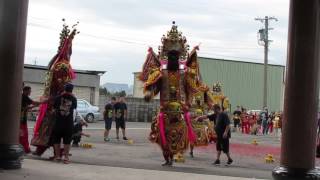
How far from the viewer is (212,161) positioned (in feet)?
53.9

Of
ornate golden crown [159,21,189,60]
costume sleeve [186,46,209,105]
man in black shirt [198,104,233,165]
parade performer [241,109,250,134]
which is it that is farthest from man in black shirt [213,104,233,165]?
parade performer [241,109,250,134]

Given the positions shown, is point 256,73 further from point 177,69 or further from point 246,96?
point 177,69

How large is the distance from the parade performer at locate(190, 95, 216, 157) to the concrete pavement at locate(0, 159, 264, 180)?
172 inches

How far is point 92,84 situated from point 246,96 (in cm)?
2395

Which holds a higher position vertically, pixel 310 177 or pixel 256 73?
pixel 256 73

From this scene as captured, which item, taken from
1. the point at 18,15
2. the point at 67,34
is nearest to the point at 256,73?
the point at 67,34

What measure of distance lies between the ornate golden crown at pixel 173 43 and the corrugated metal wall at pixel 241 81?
46.5m

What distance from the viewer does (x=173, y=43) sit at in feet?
46.2

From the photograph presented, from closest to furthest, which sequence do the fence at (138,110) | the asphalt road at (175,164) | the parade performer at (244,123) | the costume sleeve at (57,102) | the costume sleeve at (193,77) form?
the costume sleeve at (57,102)
the asphalt road at (175,164)
the costume sleeve at (193,77)
the parade performer at (244,123)
the fence at (138,110)

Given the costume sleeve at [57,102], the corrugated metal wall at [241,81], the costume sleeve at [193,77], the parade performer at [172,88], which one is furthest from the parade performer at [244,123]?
the costume sleeve at [57,102]

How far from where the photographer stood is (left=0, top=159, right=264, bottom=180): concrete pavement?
10281mm

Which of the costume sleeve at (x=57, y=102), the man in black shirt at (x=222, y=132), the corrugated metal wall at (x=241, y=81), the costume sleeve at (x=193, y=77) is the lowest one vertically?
the man in black shirt at (x=222, y=132)

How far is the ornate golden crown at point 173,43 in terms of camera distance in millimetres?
14062

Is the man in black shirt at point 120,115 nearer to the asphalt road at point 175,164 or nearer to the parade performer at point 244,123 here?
the asphalt road at point 175,164
